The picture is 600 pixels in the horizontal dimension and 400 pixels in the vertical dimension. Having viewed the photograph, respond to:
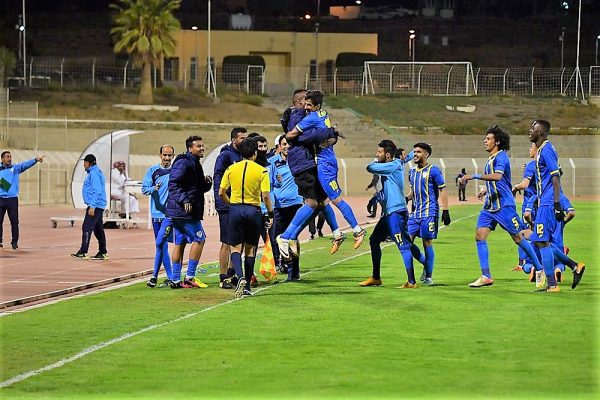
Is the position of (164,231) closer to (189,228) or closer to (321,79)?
(189,228)

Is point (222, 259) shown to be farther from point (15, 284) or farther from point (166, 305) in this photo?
point (15, 284)

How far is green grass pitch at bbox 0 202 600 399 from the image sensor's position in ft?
37.9

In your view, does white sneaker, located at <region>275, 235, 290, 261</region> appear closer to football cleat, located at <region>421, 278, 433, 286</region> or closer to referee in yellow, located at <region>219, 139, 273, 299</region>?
referee in yellow, located at <region>219, 139, 273, 299</region>

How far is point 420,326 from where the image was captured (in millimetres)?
14734

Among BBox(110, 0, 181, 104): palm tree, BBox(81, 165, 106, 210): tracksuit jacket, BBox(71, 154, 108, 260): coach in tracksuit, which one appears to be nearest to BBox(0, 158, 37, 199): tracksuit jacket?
BBox(81, 165, 106, 210): tracksuit jacket

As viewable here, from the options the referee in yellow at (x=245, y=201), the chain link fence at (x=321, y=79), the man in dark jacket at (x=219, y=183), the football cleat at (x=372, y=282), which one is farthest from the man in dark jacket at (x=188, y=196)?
the chain link fence at (x=321, y=79)

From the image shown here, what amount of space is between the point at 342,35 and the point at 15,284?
96521 mm

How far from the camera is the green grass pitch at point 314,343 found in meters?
11.5

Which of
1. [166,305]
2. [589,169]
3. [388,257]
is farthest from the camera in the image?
[589,169]

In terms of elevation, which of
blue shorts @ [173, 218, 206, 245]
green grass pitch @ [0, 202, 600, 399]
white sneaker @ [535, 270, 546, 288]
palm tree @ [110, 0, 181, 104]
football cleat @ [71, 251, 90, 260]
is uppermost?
palm tree @ [110, 0, 181, 104]

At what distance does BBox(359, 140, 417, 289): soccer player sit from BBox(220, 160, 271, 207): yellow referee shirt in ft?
5.11

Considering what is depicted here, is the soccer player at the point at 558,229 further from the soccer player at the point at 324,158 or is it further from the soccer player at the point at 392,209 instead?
the soccer player at the point at 324,158

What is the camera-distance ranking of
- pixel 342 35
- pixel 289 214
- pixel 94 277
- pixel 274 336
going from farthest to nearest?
1. pixel 342 35
2. pixel 94 277
3. pixel 289 214
4. pixel 274 336

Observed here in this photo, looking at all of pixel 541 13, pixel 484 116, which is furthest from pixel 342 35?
pixel 541 13
